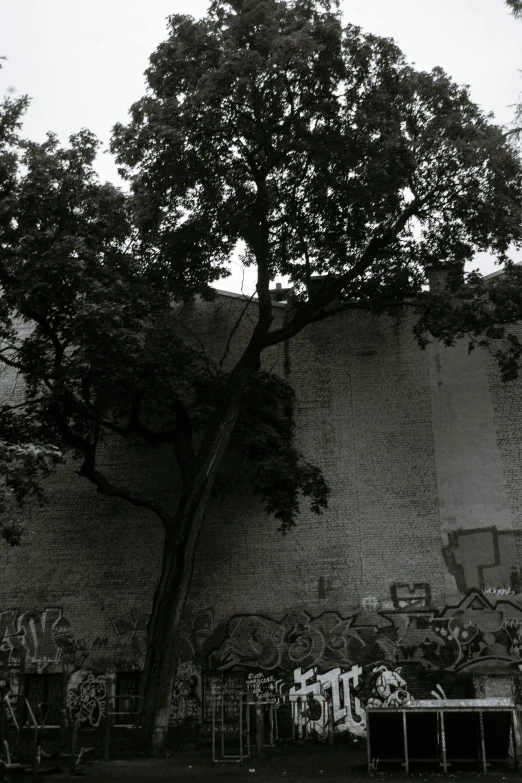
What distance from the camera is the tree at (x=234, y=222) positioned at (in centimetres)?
1358

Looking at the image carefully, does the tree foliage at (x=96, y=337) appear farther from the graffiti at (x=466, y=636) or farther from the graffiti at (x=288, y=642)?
the graffiti at (x=466, y=636)

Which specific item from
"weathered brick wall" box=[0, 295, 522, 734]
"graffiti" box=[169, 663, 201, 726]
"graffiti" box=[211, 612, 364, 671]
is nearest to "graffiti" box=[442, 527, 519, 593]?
"weathered brick wall" box=[0, 295, 522, 734]

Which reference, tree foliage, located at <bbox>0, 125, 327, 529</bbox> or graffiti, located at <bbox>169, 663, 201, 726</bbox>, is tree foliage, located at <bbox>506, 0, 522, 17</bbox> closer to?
tree foliage, located at <bbox>0, 125, 327, 529</bbox>

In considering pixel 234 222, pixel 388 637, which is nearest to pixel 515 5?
pixel 234 222

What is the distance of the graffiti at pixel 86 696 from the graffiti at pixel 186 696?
1.52m

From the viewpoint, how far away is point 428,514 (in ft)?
52.4

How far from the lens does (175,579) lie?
45.6ft

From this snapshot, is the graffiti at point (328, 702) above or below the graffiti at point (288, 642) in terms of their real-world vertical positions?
below

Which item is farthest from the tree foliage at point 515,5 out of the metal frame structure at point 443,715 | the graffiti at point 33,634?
the graffiti at point 33,634

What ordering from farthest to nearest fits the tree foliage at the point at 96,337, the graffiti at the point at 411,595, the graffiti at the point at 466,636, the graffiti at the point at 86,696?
the graffiti at the point at 86,696
the graffiti at the point at 411,595
the graffiti at the point at 466,636
the tree foliage at the point at 96,337

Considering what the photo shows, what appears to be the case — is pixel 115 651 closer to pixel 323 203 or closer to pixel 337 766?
pixel 337 766

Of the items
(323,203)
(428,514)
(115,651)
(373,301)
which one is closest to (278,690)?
(115,651)

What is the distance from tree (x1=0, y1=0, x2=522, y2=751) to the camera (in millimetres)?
13578

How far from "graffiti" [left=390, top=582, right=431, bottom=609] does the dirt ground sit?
3.17 meters
